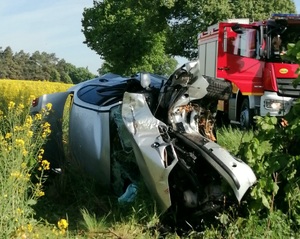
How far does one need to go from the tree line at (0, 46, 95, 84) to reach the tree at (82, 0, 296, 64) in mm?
50447

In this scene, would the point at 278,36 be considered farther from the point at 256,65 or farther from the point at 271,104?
the point at 271,104

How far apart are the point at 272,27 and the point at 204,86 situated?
818 cm

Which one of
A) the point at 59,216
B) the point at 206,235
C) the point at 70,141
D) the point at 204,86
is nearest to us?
the point at 206,235

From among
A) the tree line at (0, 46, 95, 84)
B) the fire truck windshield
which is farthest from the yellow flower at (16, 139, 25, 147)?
the tree line at (0, 46, 95, 84)

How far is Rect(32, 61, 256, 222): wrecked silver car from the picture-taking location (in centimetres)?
450

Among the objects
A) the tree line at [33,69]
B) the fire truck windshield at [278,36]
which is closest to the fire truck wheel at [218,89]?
the fire truck windshield at [278,36]

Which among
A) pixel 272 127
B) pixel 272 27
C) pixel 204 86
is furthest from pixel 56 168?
pixel 272 27

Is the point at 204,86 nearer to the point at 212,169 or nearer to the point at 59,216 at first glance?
the point at 212,169

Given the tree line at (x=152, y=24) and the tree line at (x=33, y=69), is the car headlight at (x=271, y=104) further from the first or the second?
the tree line at (x=33, y=69)

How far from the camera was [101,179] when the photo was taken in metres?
6.07

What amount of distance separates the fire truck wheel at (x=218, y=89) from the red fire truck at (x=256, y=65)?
6.74 meters

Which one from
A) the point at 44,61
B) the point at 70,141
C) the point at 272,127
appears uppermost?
the point at 272,127

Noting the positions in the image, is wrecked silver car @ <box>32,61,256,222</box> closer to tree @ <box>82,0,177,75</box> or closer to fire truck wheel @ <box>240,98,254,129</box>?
fire truck wheel @ <box>240,98,254,129</box>

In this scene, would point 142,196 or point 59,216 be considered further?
point 59,216
